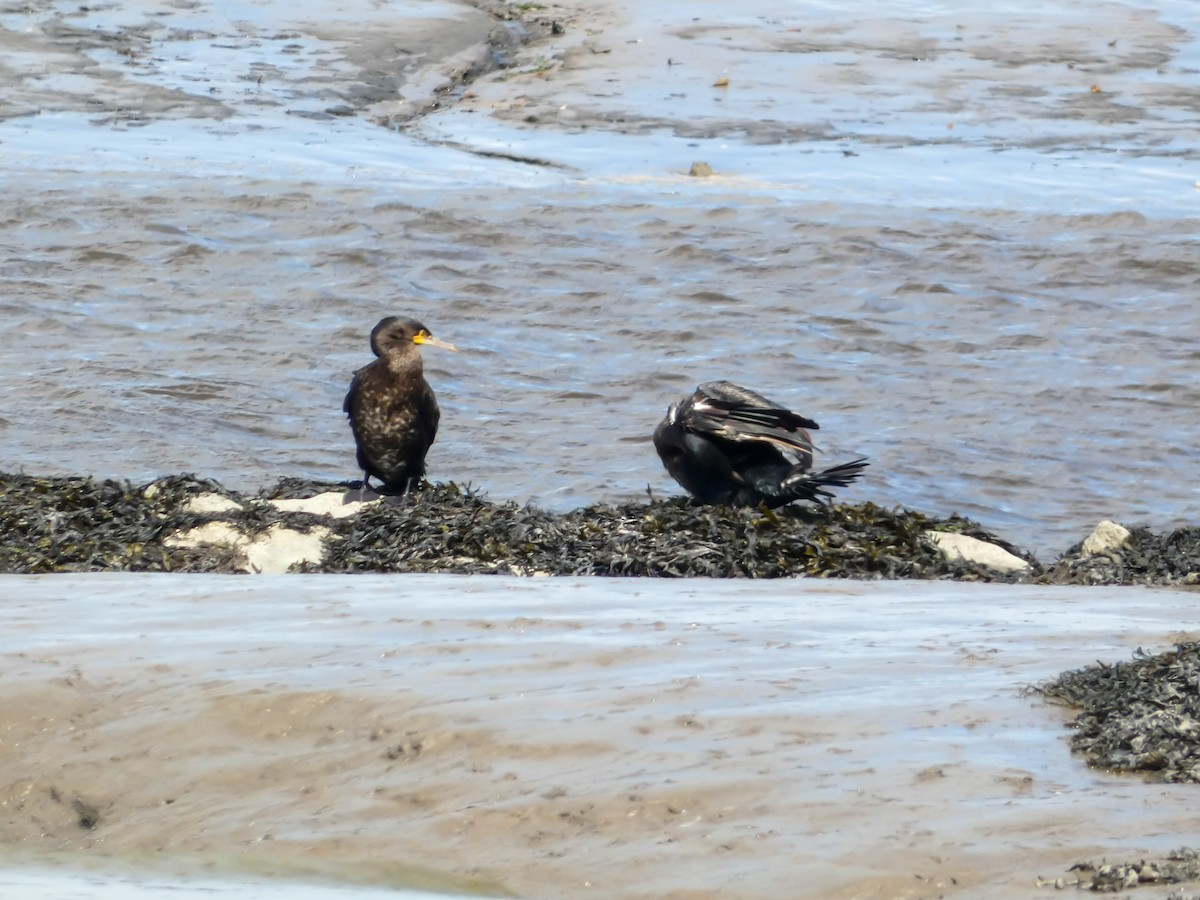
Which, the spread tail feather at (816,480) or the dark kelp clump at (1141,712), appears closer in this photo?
the dark kelp clump at (1141,712)

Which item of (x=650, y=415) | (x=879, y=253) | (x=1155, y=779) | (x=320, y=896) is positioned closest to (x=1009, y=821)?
(x=1155, y=779)

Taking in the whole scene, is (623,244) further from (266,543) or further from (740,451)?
(266,543)

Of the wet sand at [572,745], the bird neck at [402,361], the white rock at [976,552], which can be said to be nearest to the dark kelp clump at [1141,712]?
the wet sand at [572,745]

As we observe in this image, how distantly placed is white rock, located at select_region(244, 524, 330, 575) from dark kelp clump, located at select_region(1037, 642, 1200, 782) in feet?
12.4

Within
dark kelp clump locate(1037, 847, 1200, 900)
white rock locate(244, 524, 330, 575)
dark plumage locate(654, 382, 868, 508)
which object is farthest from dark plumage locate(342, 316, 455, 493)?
dark kelp clump locate(1037, 847, 1200, 900)

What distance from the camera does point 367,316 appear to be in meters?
14.0

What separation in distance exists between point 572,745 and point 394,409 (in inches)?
216

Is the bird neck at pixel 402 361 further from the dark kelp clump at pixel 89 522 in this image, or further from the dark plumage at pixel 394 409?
the dark kelp clump at pixel 89 522

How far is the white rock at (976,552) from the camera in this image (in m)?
7.39

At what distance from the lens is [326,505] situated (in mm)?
8453

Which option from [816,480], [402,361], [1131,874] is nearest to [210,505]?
[402,361]

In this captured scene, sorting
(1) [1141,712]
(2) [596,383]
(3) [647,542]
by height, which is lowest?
(2) [596,383]

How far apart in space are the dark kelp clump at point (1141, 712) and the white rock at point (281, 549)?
3791mm

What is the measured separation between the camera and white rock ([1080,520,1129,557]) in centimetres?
761
